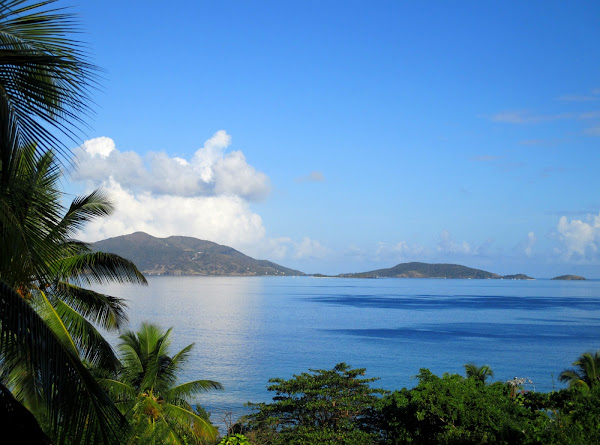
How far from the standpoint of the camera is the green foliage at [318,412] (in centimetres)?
2048

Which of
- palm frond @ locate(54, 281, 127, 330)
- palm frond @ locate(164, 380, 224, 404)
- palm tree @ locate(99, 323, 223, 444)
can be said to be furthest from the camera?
palm frond @ locate(164, 380, 224, 404)

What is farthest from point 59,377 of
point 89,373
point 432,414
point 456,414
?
point 432,414

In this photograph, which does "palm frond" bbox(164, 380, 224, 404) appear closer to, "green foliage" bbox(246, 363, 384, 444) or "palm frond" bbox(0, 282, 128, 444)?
"green foliage" bbox(246, 363, 384, 444)

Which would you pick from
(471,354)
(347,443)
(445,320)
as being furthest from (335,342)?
(347,443)

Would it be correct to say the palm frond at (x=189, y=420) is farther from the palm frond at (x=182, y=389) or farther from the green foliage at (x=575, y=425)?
the green foliage at (x=575, y=425)

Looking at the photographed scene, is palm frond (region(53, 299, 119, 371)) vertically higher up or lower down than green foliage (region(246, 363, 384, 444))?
higher up

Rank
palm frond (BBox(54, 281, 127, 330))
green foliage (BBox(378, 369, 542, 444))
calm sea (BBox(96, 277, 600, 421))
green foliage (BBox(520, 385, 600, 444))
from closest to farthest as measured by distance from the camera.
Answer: green foliage (BBox(520, 385, 600, 444))
palm frond (BBox(54, 281, 127, 330))
green foliage (BBox(378, 369, 542, 444))
calm sea (BBox(96, 277, 600, 421))

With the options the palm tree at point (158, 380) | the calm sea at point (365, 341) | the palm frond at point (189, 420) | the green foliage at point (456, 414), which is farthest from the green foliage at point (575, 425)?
the calm sea at point (365, 341)

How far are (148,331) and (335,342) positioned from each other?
156 ft

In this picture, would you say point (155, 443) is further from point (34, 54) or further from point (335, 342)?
point (335, 342)

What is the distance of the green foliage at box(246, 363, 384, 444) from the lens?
2048cm

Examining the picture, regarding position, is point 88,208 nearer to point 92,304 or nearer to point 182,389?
point 92,304

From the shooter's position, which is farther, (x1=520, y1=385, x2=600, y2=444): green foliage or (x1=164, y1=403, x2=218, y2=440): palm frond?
(x1=164, y1=403, x2=218, y2=440): palm frond

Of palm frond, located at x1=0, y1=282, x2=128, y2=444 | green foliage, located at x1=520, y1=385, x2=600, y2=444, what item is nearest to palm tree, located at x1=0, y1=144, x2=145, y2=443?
palm frond, located at x1=0, y1=282, x2=128, y2=444
